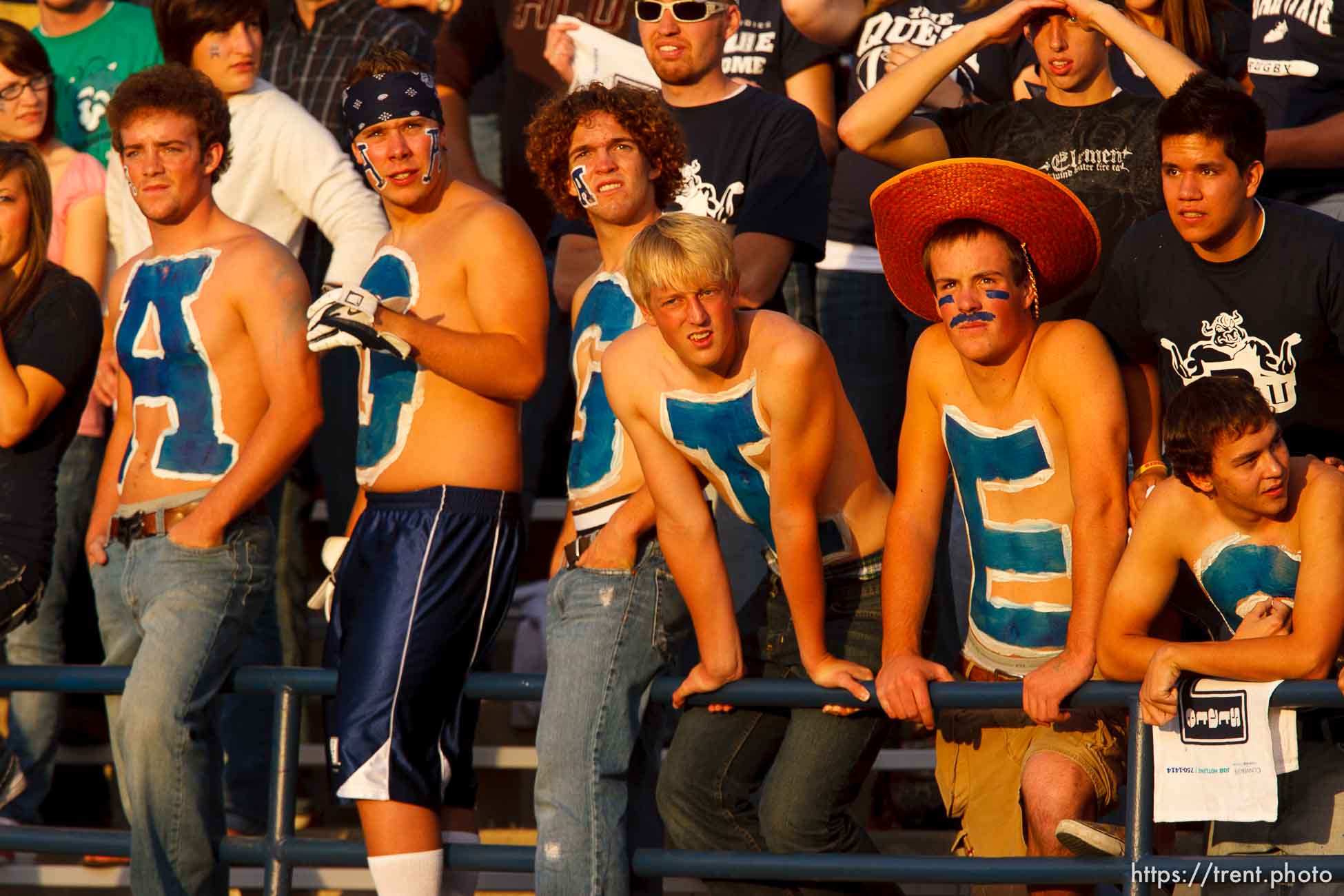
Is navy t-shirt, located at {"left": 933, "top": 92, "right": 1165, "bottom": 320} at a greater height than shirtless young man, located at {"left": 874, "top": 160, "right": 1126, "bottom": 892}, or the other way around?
navy t-shirt, located at {"left": 933, "top": 92, "right": 1165, "bottom": 320}

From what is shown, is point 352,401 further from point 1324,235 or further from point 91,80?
point 1324,235

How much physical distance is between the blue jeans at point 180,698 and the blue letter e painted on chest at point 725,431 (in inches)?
48.2

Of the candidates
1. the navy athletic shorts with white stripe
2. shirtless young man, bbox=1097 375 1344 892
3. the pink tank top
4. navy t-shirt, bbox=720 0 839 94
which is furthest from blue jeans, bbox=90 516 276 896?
navy t-shirt, bbox=720 0 839 94

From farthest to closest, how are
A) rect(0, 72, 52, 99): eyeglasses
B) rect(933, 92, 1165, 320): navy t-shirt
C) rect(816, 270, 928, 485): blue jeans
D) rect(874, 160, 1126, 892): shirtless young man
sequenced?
rect(0, 72, 52, 99): eyeglasses → rect(816, 270, 928, 485): blue jeans → rect(933, 92, 1165, 320): navy t-shirt → rect(874, 160, 1126, 892): shirtless young man

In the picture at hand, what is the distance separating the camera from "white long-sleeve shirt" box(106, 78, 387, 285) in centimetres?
555

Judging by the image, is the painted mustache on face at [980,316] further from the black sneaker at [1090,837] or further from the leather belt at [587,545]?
the black sneaker at [1090,837]

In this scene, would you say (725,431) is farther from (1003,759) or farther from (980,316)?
(1003,759)

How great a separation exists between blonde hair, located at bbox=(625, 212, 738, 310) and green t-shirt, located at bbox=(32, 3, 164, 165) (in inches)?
118

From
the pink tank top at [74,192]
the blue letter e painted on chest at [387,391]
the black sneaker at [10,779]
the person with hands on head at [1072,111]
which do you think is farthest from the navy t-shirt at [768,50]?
the black sneaker at [10,779]

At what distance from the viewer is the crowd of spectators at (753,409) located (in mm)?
3912

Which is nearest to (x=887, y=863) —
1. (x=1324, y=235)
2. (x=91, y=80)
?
(x=1324, y=235)

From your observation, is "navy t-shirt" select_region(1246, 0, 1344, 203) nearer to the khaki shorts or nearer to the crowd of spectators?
the crowd of spectators

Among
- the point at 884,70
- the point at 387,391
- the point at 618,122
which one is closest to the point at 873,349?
the point at 884,70

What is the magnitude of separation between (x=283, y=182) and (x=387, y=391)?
1.61 m
